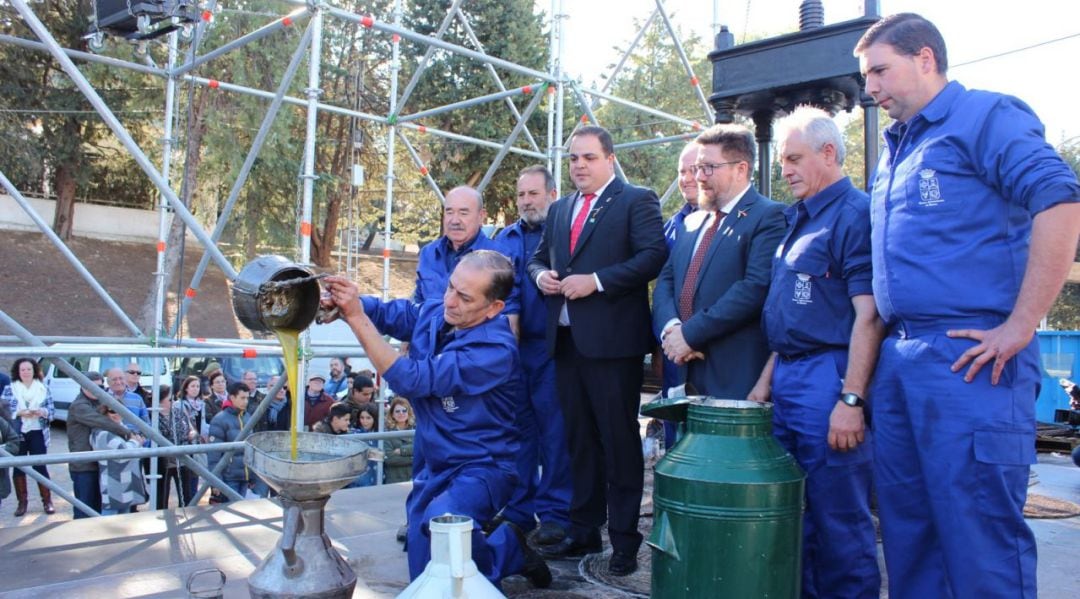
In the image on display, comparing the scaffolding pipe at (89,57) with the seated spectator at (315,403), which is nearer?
the scaffolding pipe at (89,57)

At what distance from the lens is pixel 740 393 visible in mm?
3240

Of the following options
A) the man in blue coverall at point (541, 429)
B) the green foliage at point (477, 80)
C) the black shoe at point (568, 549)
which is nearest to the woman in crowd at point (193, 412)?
the man in blue coverall at point (541, 429)

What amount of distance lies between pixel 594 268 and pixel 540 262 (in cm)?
44

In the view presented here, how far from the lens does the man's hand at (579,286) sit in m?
3.64

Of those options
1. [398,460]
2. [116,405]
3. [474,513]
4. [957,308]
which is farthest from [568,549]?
[398,460]

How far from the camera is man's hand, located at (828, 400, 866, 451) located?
2686mm

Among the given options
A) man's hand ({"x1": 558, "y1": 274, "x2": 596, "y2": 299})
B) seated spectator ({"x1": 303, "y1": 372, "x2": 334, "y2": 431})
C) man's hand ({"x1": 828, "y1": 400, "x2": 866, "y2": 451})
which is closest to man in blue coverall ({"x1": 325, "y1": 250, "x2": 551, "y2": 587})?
man's hand ({"x1": 558, "y1": 274, "x2": 596, "y2": 299})

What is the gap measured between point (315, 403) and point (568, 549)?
514 centimetres

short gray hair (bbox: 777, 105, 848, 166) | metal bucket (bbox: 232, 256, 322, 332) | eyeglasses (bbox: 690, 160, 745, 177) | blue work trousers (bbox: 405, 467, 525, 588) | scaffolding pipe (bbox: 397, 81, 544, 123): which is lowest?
blue work trousers (bbox: 405, 467, 525, 588)

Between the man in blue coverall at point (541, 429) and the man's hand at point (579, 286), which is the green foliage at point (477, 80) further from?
the man's hand at point (579, 286)

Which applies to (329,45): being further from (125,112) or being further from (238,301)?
(238,301)

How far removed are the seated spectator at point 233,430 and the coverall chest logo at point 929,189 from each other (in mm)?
5225

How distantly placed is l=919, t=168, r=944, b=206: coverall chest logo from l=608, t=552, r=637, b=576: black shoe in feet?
6.13

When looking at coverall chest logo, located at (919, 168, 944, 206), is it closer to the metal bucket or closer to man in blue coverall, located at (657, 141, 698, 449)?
man in blue coverall, located at (657, 141, 698, 449)
